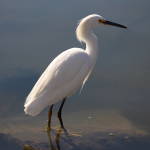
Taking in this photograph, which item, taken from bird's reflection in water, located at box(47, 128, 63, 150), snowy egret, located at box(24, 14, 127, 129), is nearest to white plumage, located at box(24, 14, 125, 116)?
snowy egret, located at box(24, 14, 127, 129)

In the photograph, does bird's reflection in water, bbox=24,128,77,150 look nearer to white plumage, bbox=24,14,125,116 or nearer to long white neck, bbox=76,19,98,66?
white plumage, bbox=24,14,125,116

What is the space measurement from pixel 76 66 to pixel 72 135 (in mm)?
688

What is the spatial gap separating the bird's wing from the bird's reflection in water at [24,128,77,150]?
0.41 m

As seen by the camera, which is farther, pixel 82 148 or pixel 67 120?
pixel 67 120

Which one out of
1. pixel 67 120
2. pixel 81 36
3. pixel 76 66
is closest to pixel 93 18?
pixel 81 36

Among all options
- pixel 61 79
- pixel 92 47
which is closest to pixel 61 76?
pixel 61 79

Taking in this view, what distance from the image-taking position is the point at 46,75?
452cm

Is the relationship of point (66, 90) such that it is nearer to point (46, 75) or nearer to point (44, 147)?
point (46, 75)

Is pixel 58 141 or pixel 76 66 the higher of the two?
A: pixel 76 66

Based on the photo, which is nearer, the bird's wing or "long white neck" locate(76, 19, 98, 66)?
the bird's wing

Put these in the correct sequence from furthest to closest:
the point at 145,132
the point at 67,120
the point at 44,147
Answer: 1. the point at 67,120
2. the point at 145,132
3. the point at 44,147

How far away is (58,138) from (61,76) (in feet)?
2.04

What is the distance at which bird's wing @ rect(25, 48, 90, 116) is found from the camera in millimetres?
4367

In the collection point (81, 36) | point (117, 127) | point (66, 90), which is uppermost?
point (81, 36)
